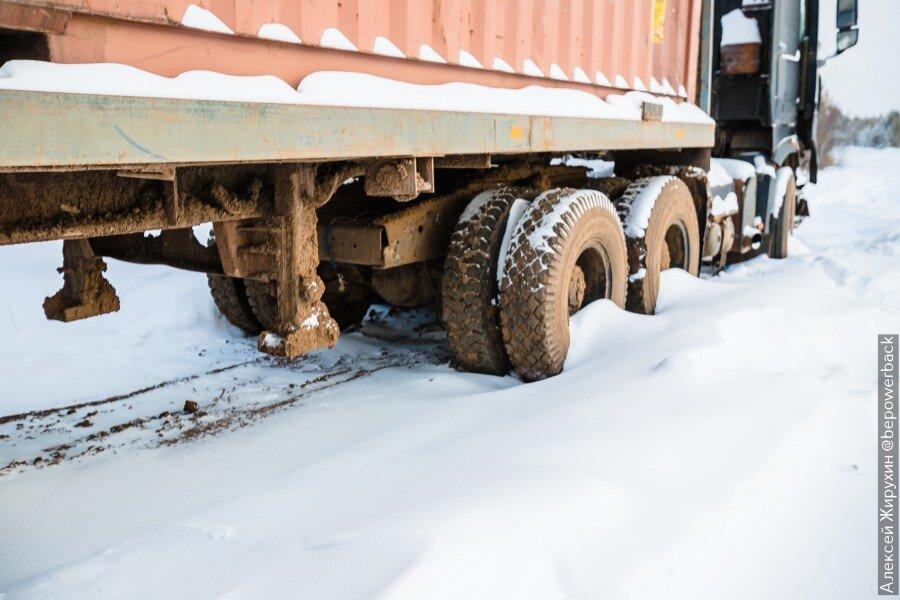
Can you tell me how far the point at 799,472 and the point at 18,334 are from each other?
465 cm

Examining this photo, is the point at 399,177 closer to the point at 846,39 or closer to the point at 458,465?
the point at 458,465

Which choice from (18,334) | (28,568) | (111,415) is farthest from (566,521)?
(18,334)

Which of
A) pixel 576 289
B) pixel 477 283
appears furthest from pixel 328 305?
pixel 576 289

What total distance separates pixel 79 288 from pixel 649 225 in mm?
3423

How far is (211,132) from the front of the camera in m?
2.19

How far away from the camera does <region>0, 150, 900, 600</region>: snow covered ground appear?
7.16 ft

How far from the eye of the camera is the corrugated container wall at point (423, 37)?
213cm

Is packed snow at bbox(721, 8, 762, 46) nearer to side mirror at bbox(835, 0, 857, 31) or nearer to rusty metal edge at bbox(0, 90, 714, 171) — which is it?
side mirror at bbox(835, 0, 857, 31)

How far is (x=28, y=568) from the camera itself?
2391 millimetres

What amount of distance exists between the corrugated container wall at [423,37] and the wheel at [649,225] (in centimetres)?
69

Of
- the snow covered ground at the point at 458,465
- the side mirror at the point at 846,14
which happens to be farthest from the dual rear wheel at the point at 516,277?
the side mirror at the point at 846,14

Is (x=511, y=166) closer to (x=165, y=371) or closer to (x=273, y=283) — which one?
(x=273, y=283)

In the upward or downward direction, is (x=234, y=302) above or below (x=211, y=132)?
below

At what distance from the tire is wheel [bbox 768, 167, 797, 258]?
16.3ft
